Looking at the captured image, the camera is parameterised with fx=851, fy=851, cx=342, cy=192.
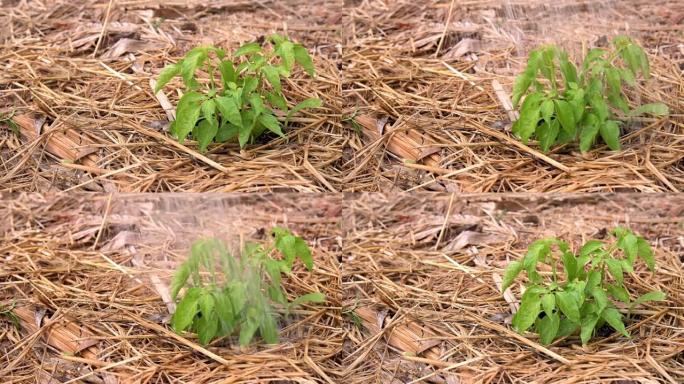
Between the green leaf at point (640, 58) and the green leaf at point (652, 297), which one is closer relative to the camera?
the green leaf at point (652, 297)

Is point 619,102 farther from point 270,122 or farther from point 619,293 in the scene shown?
point 270,122

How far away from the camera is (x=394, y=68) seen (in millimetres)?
3012

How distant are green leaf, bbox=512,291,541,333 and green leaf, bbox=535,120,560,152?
0.50 meters

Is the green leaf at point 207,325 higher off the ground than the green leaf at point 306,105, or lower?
lower

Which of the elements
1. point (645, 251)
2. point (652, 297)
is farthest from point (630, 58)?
point (652, 297)

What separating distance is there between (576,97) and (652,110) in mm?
376

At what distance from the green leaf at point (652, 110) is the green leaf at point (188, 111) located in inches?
56.6

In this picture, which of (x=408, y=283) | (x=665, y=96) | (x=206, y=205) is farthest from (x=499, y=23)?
(x=206, y=205)

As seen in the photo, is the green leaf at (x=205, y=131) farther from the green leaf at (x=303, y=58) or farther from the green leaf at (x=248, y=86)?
the green leaf at (x=303, y=58)

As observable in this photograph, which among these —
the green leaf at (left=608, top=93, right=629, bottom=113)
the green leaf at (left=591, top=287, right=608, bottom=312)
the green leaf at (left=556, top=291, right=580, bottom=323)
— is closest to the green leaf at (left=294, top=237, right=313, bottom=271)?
the green leaf at (left=556, top=291, right=580, bottom=323)

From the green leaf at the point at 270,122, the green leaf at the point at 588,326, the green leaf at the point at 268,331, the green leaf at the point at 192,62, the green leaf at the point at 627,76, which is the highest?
the green leaf at the point at 192,62

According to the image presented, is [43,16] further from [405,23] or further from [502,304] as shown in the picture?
[502,304]

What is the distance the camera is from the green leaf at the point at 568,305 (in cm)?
246

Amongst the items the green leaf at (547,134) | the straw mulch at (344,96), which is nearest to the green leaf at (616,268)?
the straw mulch at (344,96)
